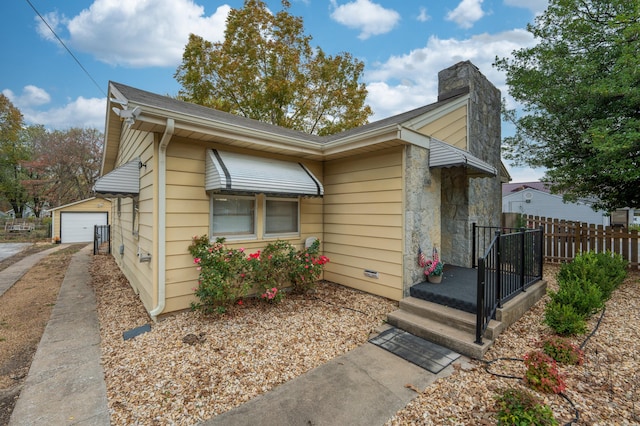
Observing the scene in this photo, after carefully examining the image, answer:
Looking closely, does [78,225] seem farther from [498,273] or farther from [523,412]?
[523,412]

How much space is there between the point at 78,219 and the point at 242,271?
18.7 metres

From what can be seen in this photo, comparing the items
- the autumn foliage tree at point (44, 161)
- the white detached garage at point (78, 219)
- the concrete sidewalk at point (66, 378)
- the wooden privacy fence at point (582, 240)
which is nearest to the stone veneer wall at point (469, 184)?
the wooden privacy fence at point (582, 240)

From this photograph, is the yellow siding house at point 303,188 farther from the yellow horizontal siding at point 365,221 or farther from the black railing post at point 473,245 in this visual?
the black railing post at point 473,245

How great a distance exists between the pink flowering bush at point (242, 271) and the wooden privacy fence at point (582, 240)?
22.3 ft

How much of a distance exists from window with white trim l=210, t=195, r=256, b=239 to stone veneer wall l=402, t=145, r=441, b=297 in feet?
9.53

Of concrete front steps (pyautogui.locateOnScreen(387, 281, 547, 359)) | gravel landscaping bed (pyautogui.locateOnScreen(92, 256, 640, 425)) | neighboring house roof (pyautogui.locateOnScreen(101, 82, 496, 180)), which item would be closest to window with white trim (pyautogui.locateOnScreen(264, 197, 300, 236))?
neighboring house roof (pyautogui.locateOnScreen(101, 82, 496, 180))

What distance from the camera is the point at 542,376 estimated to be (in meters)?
2.65

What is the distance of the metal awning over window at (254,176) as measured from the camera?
4.31 m

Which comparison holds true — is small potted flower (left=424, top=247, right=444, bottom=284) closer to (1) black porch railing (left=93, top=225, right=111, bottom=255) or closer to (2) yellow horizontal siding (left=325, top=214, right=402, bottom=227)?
(2) yellow horizontal siding (left=325, top=214, right=402, bottom=227)

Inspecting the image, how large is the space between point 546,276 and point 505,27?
23.7ft

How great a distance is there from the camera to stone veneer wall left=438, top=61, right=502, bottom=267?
6.27 metres

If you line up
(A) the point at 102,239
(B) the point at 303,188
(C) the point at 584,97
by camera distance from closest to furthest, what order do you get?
(B) the point at 303,188
(C) the point at 584,97
(A) the point at 102,239

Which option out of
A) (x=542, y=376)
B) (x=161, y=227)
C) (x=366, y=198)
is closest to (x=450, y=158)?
(x=366, y=198)

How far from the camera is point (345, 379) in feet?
9.48
